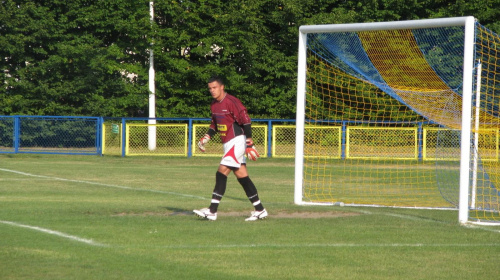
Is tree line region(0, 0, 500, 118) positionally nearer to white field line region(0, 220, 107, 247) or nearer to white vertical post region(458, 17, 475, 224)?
white vertical post region(458, 17, 475, 224)

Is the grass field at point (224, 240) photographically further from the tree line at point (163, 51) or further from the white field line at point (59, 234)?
the tree line at point (163, 51)

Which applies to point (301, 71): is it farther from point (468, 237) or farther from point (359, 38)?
point (468, 237)

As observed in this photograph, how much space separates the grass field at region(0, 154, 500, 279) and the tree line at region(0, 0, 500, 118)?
71.3ft

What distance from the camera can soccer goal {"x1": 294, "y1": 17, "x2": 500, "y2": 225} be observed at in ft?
37.8

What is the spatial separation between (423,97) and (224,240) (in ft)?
26.4

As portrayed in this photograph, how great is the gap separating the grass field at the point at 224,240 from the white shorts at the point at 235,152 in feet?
2.82

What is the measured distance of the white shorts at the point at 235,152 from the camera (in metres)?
10.4

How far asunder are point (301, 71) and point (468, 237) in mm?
4788

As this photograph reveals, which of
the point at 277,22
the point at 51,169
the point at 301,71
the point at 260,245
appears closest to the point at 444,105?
the point at 301,71

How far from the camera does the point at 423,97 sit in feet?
50.9

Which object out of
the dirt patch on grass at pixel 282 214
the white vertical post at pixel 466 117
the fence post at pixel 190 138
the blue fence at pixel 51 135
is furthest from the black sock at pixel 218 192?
the blue fence at pixel 51 135

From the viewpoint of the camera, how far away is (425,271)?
7.12 metres

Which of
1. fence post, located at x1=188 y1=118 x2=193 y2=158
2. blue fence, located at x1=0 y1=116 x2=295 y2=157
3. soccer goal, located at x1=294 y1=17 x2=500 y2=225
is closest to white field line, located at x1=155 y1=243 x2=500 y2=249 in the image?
soccer goal, located at x1=294 y1=17 x2=500 y2=225

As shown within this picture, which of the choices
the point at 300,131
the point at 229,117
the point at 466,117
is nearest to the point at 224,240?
the point at 229,117
